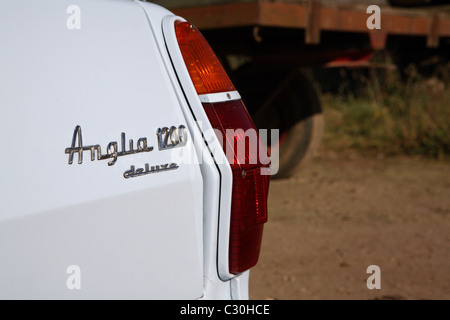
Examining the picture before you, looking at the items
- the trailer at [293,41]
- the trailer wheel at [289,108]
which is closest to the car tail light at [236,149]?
the trailer at [293,41]

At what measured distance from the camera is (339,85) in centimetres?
1150

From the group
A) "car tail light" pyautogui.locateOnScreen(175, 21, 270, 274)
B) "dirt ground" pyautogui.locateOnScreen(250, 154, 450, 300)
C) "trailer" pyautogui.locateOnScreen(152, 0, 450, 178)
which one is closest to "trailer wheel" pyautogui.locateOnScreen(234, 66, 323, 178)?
"trailer" pyautogui.locateOnScreen(152, 0, 450, 178)

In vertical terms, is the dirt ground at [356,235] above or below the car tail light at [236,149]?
below

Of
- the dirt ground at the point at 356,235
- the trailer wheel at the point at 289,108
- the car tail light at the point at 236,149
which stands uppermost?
the car tail light at the point at 236,149

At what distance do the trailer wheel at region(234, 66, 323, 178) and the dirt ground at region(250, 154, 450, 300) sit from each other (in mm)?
314

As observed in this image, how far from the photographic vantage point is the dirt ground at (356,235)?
370 cm

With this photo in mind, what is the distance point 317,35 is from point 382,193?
5.41 feet

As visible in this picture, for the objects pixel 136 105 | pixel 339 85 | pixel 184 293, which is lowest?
pixel 339 85

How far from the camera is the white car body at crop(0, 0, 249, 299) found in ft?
4.51

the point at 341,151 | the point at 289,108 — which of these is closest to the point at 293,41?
the point at 289,108

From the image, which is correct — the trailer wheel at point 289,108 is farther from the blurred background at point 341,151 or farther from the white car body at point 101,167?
the white car body at point 101,167

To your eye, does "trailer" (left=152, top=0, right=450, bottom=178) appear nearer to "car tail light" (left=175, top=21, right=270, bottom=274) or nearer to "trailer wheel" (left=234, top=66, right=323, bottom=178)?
"trailer wheel" (left=234, top=66, right=323, bottom=178)
